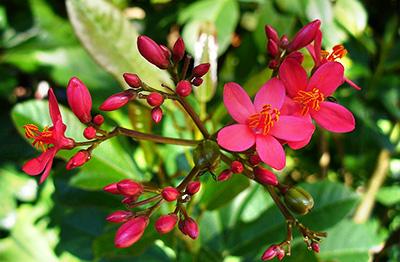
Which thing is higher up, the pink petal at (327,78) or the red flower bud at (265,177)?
the pink petal at (327,78)

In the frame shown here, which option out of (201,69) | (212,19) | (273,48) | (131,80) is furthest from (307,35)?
(212,19)

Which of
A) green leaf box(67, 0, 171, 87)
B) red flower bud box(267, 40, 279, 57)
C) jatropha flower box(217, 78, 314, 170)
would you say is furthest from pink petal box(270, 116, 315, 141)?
green leaf box(67, 0, 171, 87)

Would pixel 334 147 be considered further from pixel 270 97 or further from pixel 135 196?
pixel 135 196

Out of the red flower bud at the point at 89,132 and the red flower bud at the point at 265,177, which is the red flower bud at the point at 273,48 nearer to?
the red flower bud at the point at 265,177

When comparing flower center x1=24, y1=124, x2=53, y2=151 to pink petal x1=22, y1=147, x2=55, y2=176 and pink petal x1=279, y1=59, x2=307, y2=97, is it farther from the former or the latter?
pink petal x1=279, y1=59, x2=307, y2=97

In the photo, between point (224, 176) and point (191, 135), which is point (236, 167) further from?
point (191, 135)

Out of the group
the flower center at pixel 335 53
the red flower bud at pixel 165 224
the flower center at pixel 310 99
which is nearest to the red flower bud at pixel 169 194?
the red flower bud at pixel 165 224
